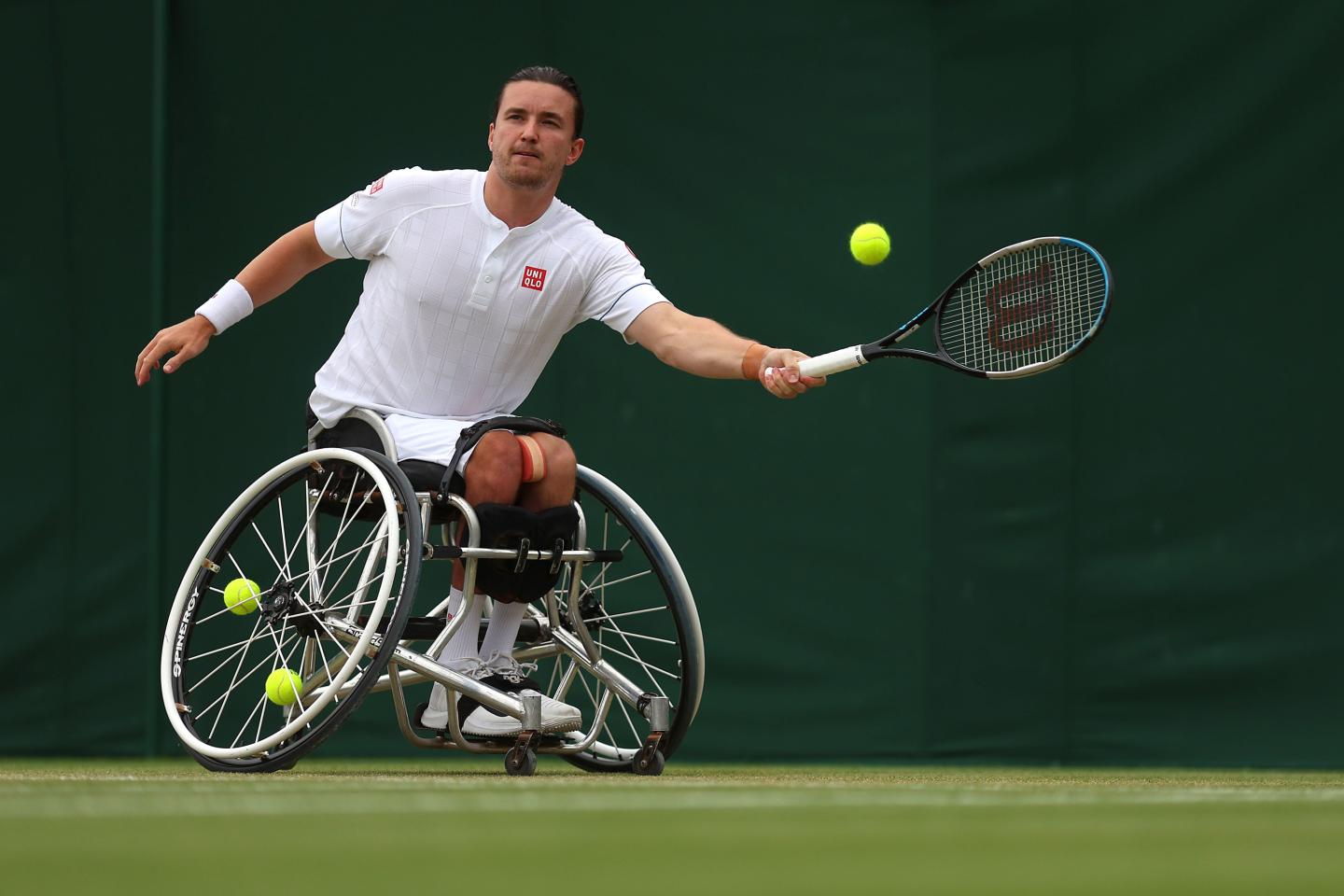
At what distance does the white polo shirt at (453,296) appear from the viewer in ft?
11.1

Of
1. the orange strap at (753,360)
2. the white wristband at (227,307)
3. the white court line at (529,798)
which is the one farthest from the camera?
the white wristband at (227,307)

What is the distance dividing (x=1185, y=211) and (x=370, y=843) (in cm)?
308

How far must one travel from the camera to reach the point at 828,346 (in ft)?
14.3

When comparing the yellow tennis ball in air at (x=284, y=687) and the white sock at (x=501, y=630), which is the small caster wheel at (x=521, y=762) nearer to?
the white sock at (x=501, y=630)

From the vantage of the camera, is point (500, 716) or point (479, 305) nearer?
point (500, 716)

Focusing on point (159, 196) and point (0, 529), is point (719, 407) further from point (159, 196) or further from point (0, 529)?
point (0, 529)

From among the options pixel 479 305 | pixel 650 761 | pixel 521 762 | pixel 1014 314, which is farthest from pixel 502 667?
pixel 1014 314

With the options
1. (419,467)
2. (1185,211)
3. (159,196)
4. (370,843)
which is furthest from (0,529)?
(370,843)

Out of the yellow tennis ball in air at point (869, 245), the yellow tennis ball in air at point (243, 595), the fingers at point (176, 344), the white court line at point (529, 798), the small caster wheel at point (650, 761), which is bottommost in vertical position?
the small caster wheel at point (650, 761)

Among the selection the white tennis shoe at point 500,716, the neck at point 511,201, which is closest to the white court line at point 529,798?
the white tennis shoe at point 500,716

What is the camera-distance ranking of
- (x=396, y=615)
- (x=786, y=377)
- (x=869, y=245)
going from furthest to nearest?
(x=869, y=245)
(x=786, y=377)
(x=396, y=615)

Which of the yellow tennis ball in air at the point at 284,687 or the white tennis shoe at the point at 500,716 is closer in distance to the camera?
the yellow tennis ball in air at the point at 284,687

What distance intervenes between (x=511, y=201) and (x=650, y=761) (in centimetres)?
106

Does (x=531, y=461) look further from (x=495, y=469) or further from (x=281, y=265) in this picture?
(x=281, y=265)
